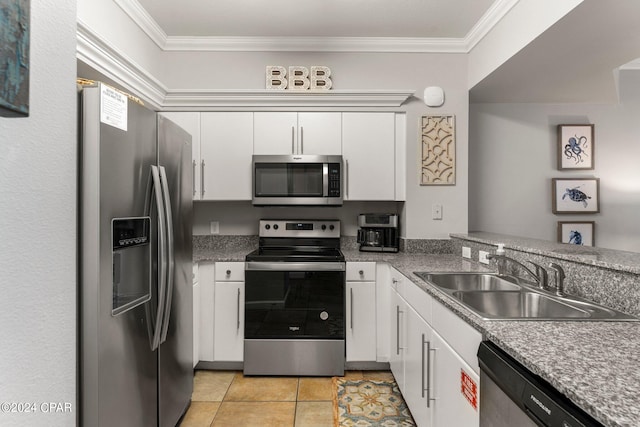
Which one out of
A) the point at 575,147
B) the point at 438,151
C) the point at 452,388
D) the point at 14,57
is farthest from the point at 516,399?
the point at 575,147

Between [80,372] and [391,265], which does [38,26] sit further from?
[391,265]

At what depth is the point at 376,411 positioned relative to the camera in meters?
2.11

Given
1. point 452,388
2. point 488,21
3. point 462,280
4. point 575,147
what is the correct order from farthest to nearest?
point 575,147
point 488,21
point 462,280
point 452,388

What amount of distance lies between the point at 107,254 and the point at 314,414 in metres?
1.53

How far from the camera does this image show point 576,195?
3156 mm

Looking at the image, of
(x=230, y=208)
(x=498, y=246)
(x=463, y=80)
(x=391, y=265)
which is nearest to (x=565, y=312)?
(x=498, y=246)

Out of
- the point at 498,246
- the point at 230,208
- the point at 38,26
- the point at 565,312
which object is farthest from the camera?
the point at 230,208

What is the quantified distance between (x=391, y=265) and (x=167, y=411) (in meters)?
1.56

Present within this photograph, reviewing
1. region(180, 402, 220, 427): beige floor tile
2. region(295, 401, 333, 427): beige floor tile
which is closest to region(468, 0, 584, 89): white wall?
region(295, 401, 333, 427): beige floor tile

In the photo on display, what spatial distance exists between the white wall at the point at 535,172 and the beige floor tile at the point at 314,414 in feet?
6.52

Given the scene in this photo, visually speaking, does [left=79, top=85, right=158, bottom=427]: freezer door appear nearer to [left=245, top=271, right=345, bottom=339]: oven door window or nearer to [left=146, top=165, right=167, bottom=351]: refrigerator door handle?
[left=146, top=165, right=167, bottom=351]: refrigerator door handle

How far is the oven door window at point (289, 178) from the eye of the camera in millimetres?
2750

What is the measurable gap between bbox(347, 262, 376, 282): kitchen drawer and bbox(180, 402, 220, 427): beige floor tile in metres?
1.19

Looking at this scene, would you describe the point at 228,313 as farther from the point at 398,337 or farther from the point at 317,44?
the point at 317,44
